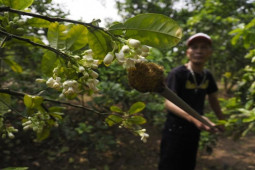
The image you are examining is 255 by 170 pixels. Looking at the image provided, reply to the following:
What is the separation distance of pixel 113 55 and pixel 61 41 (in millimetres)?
194

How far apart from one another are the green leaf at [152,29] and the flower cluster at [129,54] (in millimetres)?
42

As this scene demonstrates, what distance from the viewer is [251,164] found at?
11.8ft

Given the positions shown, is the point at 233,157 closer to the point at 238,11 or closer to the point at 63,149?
the point at 238,11

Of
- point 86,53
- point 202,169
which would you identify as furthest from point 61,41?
point 202,169

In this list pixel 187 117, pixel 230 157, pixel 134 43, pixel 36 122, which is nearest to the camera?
pixel 134 43

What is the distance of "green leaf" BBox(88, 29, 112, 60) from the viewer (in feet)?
1.81

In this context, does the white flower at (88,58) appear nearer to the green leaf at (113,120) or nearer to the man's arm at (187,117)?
the green leaf at (113,120)

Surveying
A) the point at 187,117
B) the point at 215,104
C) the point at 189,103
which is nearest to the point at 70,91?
the point at 187,117

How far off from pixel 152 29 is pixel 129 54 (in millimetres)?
89

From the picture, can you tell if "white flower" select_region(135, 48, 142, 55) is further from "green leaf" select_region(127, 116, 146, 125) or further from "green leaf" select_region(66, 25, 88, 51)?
"green leaf" select_region(127, 116, 146, 125)

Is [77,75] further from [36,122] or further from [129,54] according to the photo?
[36,122]

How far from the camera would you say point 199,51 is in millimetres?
2221

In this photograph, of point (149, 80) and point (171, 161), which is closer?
point (149, 80)

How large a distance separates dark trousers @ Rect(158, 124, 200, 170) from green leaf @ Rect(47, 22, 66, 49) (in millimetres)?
1769
